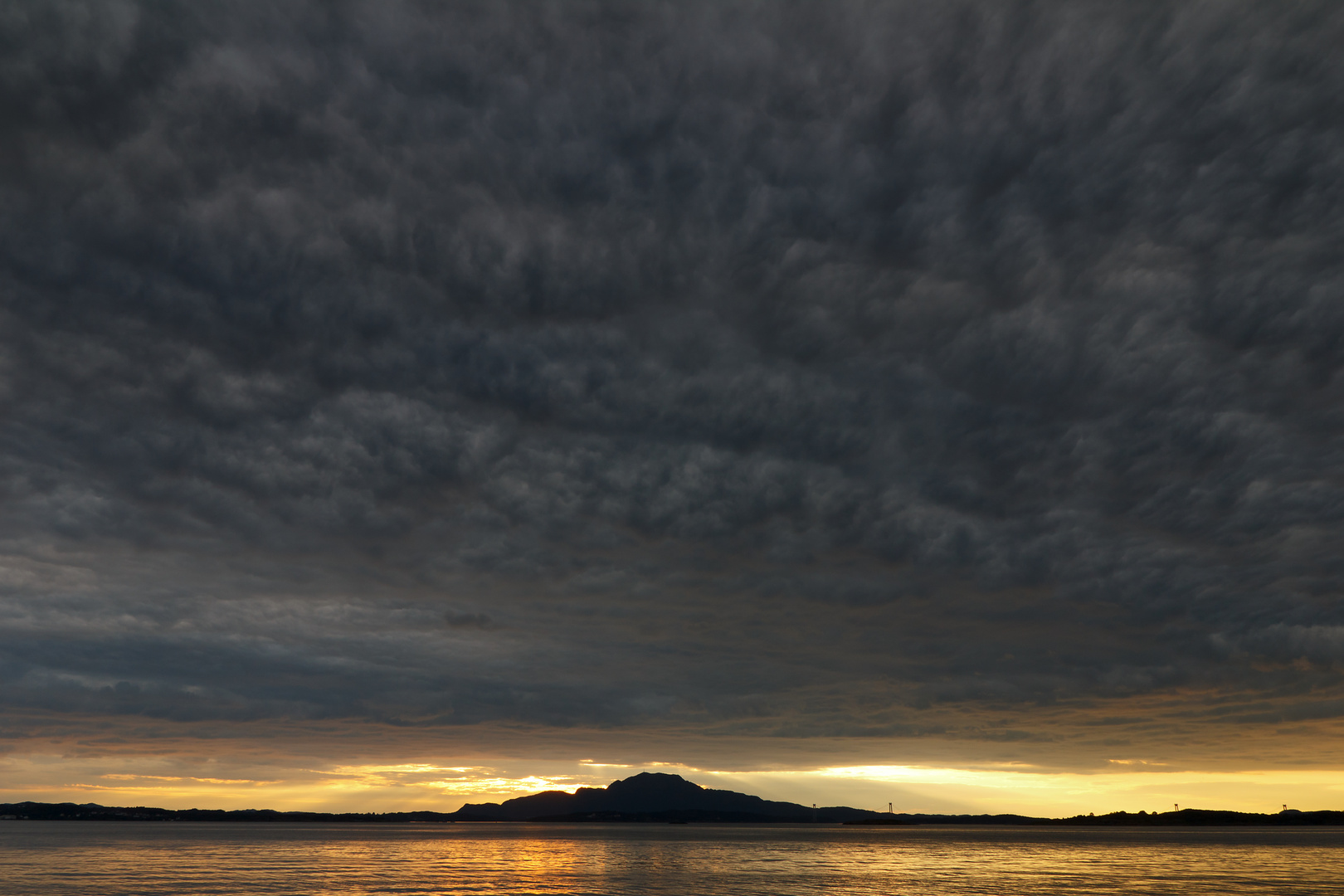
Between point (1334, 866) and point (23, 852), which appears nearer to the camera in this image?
point (1334, 866)

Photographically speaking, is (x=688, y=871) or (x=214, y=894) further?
(x=688, y=871)

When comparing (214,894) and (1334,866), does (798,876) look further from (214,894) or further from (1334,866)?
(1334,866)

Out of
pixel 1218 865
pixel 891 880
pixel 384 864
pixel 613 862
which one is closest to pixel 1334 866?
pixel 1218 865

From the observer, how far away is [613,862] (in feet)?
550

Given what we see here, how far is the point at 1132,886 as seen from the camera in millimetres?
114562

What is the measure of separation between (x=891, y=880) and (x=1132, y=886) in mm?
32551

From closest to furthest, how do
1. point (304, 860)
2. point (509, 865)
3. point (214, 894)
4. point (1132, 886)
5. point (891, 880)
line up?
point (214, 894), point (1132, 886), point (891, 880), point (509, 865), point (304, 860)

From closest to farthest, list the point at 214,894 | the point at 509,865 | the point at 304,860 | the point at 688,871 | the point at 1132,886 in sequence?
the point at 214,894 → the point at 1132,886 → the point at 688,871 → the point at 509,865 → the point at 304,860

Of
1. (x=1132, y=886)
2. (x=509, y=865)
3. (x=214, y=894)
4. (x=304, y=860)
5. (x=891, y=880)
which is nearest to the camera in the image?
(x=214, y=894)

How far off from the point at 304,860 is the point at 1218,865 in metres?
182

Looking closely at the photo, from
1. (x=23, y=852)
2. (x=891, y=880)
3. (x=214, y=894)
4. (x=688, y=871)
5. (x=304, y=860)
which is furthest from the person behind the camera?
(x=23, y=852)

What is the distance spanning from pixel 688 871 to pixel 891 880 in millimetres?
35136

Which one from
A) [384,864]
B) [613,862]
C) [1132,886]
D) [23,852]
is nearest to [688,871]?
[613,862]

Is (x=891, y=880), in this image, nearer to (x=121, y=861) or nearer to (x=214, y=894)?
(x=214, y=894)
